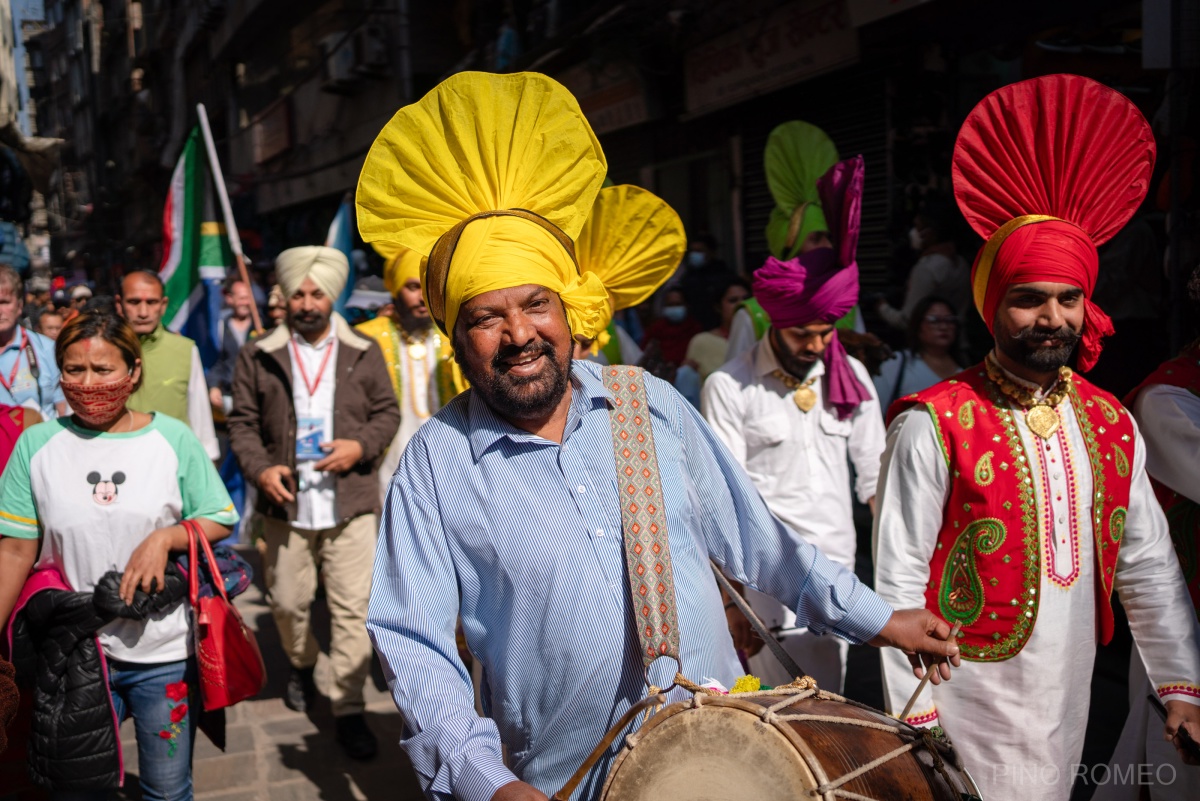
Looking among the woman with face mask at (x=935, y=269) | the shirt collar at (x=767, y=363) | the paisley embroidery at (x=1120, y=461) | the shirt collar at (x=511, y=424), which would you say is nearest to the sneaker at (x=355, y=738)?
the shirt collar at (x=767, y=363)

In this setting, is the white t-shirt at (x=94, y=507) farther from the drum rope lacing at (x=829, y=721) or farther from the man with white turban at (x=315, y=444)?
the drum rope lacing at (x=829, y=721)

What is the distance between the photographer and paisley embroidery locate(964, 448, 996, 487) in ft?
10.5

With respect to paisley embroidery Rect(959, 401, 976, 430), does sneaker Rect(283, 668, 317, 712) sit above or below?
below

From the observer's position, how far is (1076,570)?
3.21 m

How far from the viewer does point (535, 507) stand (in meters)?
2.41

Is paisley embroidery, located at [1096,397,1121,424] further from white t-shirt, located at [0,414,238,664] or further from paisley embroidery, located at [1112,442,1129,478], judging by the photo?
white t-shirt, located at [0,414,238,664]

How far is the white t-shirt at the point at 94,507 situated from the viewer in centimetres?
365

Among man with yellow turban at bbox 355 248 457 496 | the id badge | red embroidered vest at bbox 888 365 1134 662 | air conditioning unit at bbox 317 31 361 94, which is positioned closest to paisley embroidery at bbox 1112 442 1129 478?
red embroidered vest at bbox 888 365 1134 662

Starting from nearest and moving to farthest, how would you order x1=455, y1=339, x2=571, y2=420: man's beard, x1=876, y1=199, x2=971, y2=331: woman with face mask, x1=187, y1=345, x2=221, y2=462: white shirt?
x1=455, y1=339, x2=571, y2=420: man's beard < x1=187, y1=345, x2=221, y2=462: white shirt < x1=876, y1=199, x2=971, y2=331: woman with face mask

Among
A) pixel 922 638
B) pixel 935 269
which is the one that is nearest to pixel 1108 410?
pixel 922 638

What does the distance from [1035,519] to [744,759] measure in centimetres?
151

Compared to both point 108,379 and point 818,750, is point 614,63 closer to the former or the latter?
point 108,379

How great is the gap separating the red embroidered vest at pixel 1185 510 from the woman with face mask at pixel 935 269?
4279 mm

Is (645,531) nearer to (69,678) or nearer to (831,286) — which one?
(69,678)
